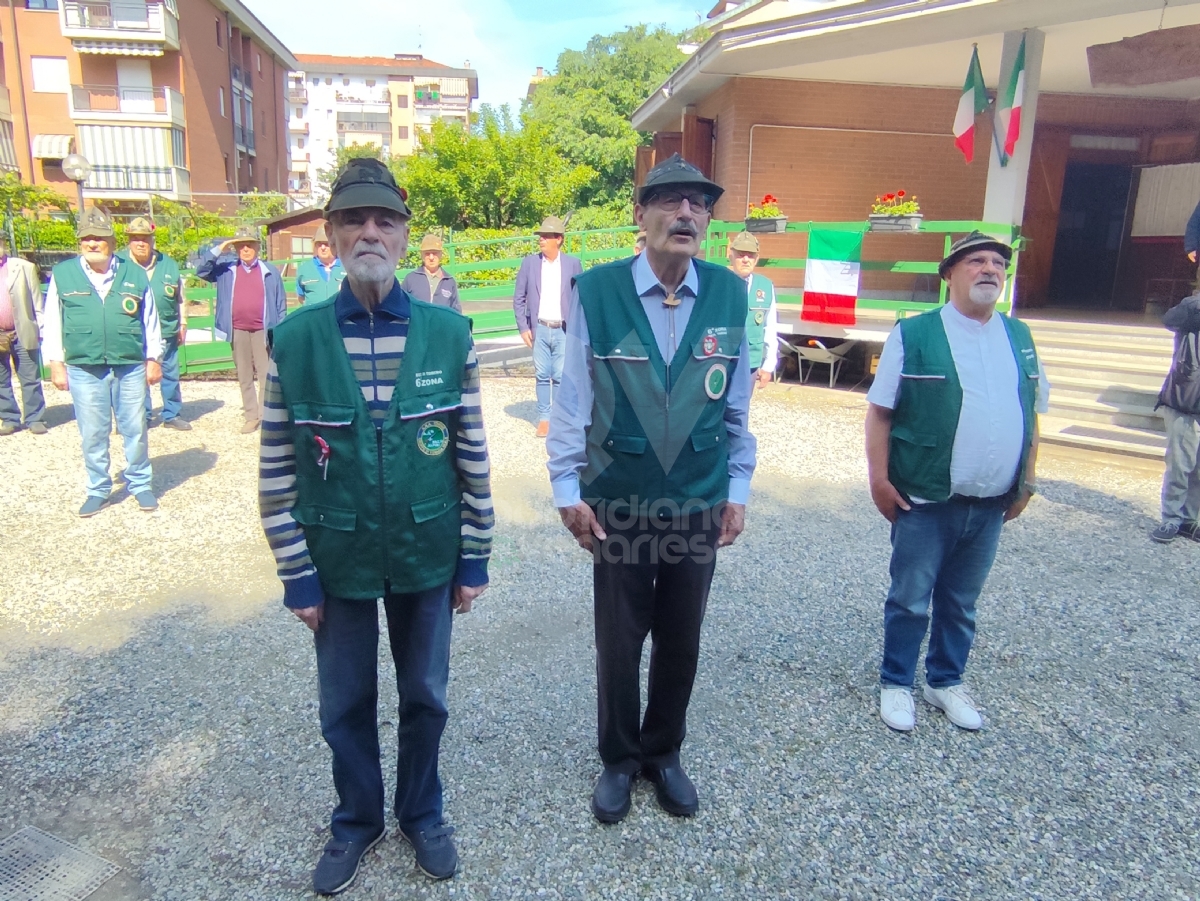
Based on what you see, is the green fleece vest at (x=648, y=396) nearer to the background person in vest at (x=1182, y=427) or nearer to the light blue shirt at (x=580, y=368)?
the light blue shirt at (x=580, y=368)

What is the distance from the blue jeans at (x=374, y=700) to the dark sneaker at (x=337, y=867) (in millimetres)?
30

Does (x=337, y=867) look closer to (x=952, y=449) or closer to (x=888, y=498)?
(x=888, y=498)

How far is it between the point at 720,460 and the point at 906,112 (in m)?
12.3

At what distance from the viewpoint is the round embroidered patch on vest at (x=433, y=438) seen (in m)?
2.40

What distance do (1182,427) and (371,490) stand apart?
572cm

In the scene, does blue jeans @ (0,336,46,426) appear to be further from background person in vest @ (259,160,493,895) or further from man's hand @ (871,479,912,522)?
man's hand @ (871,479,912,522)

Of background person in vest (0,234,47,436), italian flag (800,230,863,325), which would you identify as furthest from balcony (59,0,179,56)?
italian flag (800,230,863,325)

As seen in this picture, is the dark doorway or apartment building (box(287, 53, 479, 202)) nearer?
the dark doorway

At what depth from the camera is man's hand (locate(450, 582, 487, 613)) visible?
102 inches

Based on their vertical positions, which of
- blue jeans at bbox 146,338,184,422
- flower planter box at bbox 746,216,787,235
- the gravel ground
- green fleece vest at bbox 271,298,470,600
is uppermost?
flower planter box at bbox 746,216,787,235

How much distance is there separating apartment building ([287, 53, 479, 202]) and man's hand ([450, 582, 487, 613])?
91033 millimetres

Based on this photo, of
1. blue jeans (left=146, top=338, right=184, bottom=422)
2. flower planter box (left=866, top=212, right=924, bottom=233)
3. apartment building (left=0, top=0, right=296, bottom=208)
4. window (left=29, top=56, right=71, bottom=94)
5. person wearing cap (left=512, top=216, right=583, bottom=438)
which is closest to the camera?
person wearing cap (left=512, top=216, right=583, bottom=438)

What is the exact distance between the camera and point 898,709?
11.5ft

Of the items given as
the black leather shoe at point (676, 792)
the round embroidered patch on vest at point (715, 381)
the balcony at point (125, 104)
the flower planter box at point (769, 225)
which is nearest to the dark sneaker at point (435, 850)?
the black leather shoe at point (676, 792)
